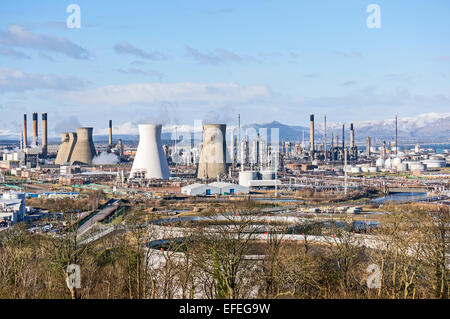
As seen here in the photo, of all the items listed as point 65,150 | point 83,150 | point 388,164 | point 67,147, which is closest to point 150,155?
point 83,150

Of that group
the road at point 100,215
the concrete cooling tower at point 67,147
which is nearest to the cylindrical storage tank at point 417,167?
the concrete cooling tower at point 67,147

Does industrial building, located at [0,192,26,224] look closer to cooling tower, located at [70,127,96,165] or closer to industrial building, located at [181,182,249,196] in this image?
industrial building, located at [181,182,249,196]

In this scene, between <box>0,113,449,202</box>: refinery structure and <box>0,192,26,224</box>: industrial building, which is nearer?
<box>0,192,26,224</box>: industrial building

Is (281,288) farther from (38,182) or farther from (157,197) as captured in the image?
(38,182)

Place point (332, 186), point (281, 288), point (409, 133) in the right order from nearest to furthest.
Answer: point (281, 288)
point (332, 186)
point (409, 133)

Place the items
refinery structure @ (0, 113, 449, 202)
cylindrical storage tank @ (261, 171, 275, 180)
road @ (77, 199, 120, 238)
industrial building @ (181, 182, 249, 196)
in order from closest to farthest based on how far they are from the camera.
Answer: road @ (77, 199, 120, 238) → industrial building @ (181, 182, 249, 196) → refinery structure @ (0, 113, 449, 202) → cylindrical storage tank @ (261, 171, 275, 180)

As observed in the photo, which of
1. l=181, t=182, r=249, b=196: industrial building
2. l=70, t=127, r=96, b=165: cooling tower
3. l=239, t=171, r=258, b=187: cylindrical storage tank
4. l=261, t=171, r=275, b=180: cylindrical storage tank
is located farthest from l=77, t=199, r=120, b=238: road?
l=70, t=127, r=96, b=165: cooling tower
